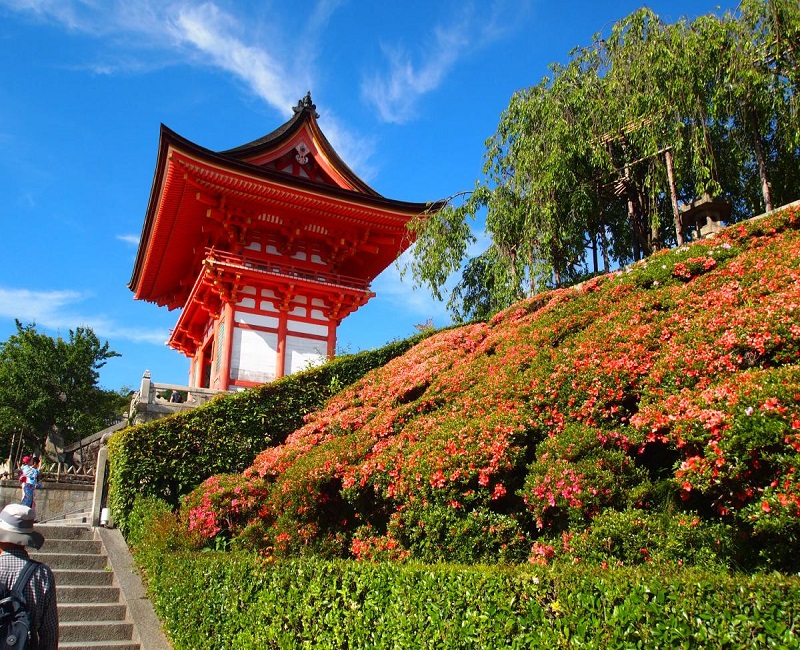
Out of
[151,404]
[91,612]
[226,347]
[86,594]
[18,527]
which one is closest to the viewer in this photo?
[18,527]

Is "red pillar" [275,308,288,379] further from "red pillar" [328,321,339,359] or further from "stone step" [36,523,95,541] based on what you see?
"stone step" [36,523,95,541]

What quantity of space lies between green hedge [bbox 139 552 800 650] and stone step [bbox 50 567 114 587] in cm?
206

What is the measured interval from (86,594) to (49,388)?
838 inches

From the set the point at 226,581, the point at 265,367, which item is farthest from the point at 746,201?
the point at 226,581

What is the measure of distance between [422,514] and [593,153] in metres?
9.56

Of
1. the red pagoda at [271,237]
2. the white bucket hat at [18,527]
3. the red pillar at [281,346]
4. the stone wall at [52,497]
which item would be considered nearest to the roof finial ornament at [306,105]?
the red pagoda at [271,237]

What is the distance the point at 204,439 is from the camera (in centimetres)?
1073

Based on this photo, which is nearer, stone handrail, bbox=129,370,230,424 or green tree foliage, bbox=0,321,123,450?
stone handrail, bbox=129,370,230,424

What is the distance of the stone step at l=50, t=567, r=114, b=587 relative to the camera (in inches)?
301

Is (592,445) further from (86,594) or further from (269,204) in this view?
(269,204)

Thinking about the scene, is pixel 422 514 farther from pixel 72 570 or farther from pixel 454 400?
pixel 72 570

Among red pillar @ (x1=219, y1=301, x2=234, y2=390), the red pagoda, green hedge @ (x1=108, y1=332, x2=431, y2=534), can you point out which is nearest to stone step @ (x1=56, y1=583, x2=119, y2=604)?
green hedge @ (x1=108, y1=332, x2=431, y2=534)

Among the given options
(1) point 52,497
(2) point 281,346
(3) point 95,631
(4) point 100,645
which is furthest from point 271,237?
(4) point 100,645

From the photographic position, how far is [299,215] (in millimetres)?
17922
